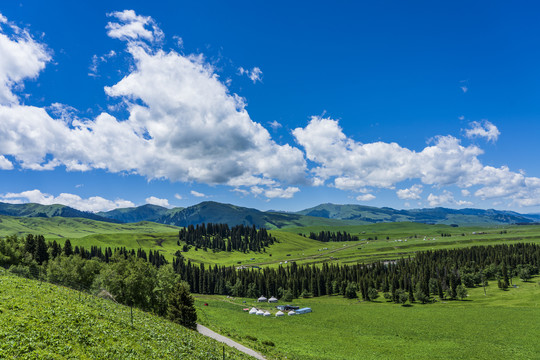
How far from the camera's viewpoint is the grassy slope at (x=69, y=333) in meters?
21.4

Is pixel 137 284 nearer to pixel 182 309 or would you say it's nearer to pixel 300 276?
pixel 182 309

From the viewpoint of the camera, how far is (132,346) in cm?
2752

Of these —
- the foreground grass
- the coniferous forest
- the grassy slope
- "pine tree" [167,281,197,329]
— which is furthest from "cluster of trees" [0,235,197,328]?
the grassy slope

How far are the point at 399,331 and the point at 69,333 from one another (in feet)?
266

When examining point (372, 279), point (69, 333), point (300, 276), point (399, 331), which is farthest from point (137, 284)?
point (372, 279)

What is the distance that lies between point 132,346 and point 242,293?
144 metres

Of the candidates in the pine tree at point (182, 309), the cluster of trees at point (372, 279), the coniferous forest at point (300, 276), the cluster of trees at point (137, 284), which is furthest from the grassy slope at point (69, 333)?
the cluster of trees at point (372, 279)

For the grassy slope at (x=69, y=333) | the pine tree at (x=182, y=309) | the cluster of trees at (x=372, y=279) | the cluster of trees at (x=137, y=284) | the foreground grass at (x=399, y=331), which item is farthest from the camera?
the cluster of trees at (x=372, y=279)

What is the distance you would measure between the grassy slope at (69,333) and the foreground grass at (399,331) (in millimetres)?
24703

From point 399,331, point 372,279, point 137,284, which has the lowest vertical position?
point 372,279

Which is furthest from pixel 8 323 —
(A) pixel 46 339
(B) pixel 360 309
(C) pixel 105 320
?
(B) pixel 360 309

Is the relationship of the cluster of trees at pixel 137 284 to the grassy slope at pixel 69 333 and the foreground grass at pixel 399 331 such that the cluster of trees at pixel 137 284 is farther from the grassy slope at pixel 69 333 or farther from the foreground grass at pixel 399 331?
the grassy slope at pixel 69 333

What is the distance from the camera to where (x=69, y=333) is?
24.8 m

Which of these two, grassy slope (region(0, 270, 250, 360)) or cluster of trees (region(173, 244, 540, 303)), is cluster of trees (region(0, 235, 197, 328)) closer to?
grassy slope (region(0, 270, 250, 360))
